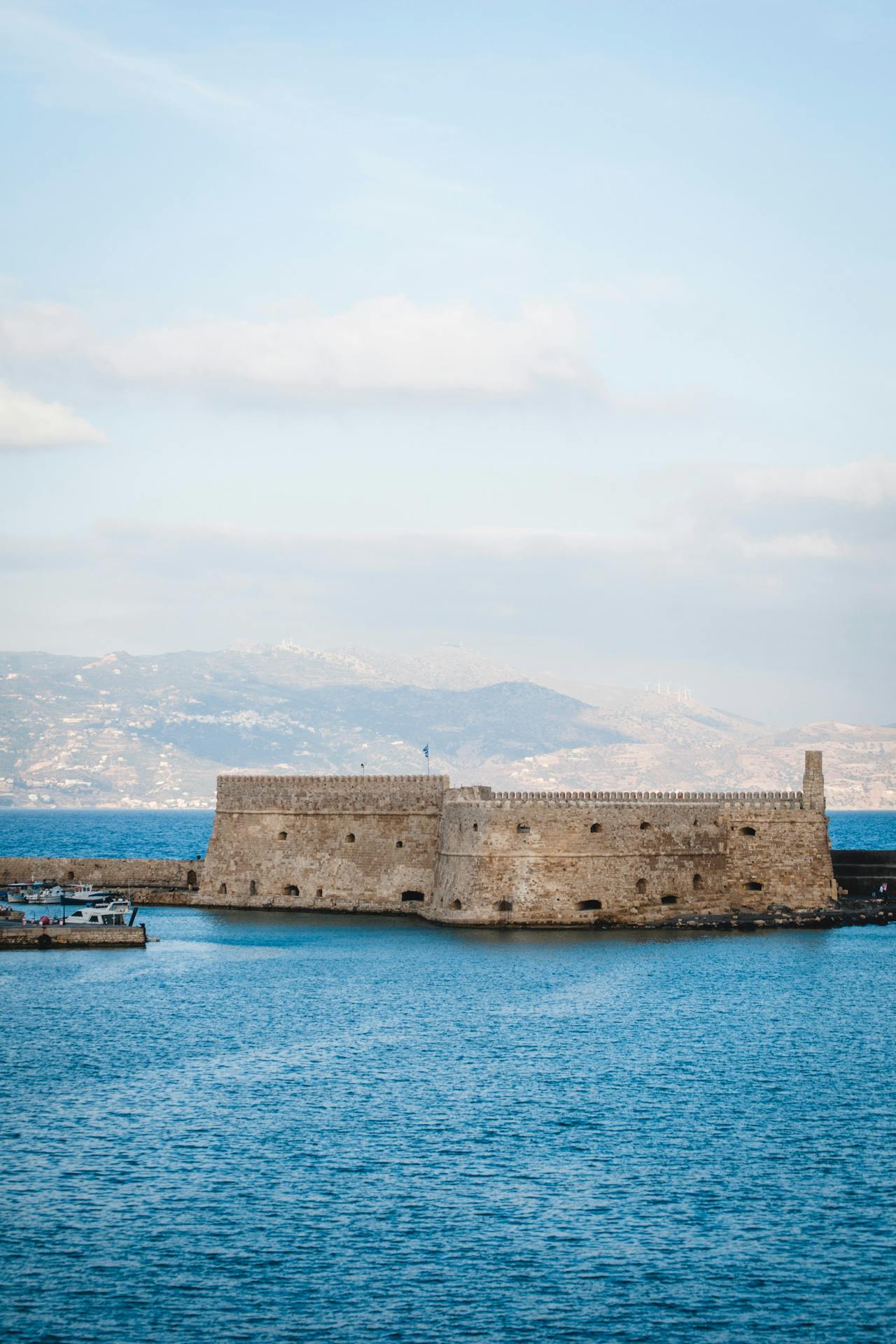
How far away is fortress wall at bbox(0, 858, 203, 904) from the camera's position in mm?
71312

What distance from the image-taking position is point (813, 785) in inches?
2373

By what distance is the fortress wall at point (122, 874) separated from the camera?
71.3 meters

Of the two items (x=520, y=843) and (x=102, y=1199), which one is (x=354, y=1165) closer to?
(x=102, y=1199)

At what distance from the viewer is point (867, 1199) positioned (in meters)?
26.7

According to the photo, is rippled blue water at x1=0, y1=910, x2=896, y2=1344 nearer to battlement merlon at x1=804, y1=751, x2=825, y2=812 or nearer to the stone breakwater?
the stone breakwater

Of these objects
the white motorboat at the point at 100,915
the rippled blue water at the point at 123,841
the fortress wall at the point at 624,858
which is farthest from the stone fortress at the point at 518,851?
the rippled blue water at the point at 123,841

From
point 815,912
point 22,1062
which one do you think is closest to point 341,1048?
point 22,1062

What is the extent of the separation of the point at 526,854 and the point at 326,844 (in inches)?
409

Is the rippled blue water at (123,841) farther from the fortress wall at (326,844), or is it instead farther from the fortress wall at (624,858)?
the fortress wall at (624,858)

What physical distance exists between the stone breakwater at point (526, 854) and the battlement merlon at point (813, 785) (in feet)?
0.20

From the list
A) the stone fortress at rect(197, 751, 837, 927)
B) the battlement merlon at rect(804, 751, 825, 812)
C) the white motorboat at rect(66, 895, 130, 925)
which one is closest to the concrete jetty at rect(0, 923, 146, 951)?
the white motorboat at rect(66, 895, 130, 925)

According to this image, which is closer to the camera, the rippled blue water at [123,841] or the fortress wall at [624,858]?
the fortress wall at [624,858]

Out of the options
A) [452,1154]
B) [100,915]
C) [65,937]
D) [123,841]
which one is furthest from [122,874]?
[123,841]

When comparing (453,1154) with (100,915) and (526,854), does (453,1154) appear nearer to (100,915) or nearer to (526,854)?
(526,854)
